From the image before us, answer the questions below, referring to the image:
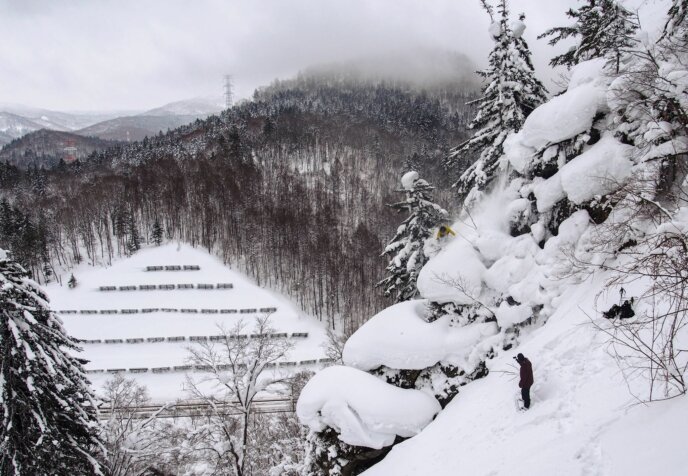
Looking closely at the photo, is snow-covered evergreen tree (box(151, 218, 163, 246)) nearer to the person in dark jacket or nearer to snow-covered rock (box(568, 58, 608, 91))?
snow-covered rock (box(568, 58, 608, 91))

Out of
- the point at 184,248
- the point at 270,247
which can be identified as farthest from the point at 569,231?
the point at 184,248

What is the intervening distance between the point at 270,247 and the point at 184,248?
15.3 metres

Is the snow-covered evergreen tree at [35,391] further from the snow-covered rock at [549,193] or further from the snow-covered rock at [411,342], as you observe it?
the snow-covered rock at [549,193]

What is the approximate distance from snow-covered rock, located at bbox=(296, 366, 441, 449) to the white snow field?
32773 mm

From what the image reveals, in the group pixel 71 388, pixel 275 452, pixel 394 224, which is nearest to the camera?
pixel 71 388

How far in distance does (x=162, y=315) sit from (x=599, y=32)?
58.0 m

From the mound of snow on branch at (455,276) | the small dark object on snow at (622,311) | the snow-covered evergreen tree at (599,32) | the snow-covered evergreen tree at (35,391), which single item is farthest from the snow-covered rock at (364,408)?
the snow-covered evergreen tree at (599,32)

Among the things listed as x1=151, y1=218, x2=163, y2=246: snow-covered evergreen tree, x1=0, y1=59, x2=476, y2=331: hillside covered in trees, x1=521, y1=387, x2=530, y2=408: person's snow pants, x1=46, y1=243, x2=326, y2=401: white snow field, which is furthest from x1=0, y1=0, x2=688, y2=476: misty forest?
x1=151, y1=218, x2=163, y2=246: snow-covered evergreen tree

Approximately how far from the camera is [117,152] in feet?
412

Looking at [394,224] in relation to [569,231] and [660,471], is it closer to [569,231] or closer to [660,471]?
[569,231]

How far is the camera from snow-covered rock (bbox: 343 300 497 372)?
1391 cm

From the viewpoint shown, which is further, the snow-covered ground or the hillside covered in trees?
the hillside covered in trees

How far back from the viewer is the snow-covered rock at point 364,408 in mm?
12992

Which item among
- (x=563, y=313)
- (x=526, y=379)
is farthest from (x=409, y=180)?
(x=526, y=379)
